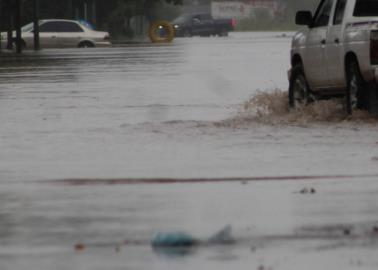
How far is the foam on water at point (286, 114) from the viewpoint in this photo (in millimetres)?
20850

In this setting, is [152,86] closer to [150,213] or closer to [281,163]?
[281,163]

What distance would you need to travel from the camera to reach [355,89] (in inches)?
811

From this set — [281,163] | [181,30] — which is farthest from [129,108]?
A: [181,30]

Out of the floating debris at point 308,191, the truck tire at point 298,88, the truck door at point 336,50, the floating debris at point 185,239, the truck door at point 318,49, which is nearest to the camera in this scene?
the floating debris at point 185,239

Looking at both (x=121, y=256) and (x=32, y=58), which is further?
(x=32, y=58)

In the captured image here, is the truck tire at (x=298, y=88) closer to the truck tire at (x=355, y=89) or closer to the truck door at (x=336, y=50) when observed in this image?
the truck door at (x=336, y=50)

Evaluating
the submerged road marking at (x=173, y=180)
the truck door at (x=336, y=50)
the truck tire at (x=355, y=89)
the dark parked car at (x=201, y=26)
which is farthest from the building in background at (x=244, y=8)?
the submerged road marking at (x=173, y=180)

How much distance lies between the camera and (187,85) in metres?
A: 32.8

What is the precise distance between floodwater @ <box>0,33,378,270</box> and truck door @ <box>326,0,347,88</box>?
47cm

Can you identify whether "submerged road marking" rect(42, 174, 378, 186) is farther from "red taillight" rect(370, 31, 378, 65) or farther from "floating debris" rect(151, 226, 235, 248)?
"red taillight" rect(370, 31, 378, 65)

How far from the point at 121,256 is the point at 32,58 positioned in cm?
4604

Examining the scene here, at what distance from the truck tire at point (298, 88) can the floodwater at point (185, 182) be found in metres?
0.37

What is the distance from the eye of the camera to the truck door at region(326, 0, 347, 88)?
69.2 feet

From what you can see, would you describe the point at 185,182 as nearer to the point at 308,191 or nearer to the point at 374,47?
the point at 308,191
